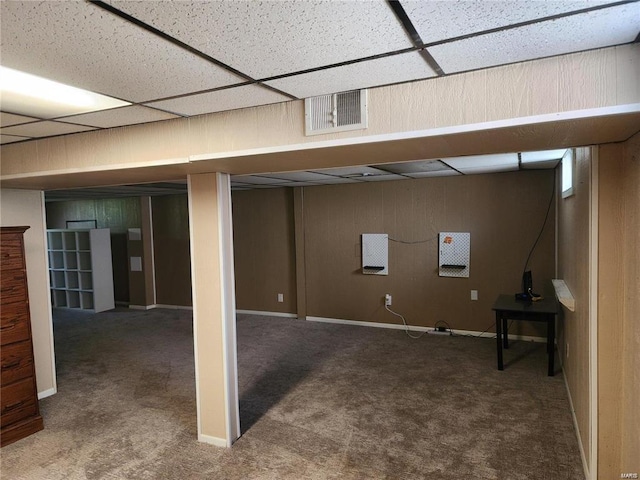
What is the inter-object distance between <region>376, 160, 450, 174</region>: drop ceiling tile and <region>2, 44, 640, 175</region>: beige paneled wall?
6.46 feet

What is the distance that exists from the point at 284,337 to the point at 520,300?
9.89ft

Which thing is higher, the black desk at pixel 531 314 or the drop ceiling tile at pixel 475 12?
the drop ceiling tile at pixel 475 12

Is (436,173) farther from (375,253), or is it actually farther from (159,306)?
(159,306)

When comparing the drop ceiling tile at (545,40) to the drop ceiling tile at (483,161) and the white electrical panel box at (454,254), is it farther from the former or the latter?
the white electrical panel box at (454,254)

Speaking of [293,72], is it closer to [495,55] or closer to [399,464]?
[495,55]

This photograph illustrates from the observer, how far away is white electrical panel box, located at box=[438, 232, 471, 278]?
17.7 feet

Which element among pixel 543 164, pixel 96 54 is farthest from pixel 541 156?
pixel 96 54

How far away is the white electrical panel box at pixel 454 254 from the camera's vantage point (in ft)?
17.7

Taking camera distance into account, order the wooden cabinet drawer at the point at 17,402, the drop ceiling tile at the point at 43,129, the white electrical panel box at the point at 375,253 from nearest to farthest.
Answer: the drop ceiling tile at the point at 43,129
the wooden cabinet drawer at the point at 17,402
the white electrical panel box at the point at 375,253

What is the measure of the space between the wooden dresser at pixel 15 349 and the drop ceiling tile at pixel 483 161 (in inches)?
143

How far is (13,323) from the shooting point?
3.19 meters

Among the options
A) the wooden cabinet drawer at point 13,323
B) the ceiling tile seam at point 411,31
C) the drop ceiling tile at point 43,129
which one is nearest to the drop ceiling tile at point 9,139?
the drop ceiling tile at point 43,129

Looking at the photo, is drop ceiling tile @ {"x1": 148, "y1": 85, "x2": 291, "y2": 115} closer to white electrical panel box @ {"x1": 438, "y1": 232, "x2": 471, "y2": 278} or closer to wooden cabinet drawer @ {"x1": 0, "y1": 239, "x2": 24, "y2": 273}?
wooden cabinet drawer @ {"x1": 0, "y1": 239, "x2": 24, "y2": 273}

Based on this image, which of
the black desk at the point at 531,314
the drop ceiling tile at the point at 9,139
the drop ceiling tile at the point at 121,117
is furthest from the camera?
the black desk at the point at 531,314
